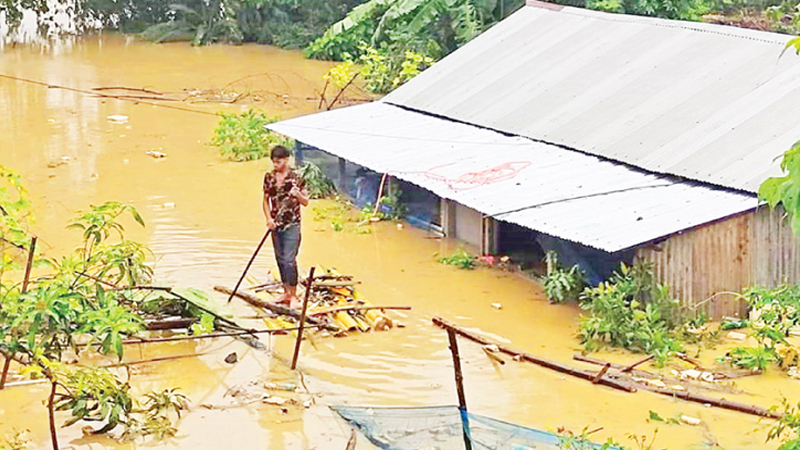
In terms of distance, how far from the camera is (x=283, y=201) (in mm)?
10117

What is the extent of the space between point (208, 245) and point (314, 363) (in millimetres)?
3893

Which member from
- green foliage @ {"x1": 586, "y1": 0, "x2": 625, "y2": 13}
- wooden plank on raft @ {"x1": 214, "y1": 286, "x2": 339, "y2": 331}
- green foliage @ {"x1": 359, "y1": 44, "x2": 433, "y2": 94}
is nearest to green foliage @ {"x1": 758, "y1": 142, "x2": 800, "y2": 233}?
wooden plank on raft @ {"x1": 214, "y1": 286, "x2": 339, "y2": 331}

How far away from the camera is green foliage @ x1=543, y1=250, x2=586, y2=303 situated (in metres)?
10.8

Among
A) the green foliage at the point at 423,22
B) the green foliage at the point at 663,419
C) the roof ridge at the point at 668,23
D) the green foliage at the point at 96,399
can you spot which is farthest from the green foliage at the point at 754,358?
the green foliage at the point at 423,22

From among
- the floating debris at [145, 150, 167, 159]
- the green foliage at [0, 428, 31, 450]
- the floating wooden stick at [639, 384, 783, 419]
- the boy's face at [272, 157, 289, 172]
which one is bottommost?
the green foliage at [0, 428, 31, 450]

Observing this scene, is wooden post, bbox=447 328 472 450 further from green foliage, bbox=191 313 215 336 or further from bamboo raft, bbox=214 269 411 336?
green foliage, bbox=191 313 215 336

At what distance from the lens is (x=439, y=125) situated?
14727 mm

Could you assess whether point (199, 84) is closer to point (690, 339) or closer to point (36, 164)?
point (36, 164)

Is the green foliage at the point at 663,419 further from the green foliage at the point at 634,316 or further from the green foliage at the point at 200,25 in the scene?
the green foliage at the point at 200,25

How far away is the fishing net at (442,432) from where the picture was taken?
696cm

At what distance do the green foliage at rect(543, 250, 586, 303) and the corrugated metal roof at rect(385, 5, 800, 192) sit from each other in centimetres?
144

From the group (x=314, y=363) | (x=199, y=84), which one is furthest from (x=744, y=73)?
(x=199, y=84)

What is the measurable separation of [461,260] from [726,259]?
2.85 m

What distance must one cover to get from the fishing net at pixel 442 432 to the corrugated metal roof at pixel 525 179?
304cm
